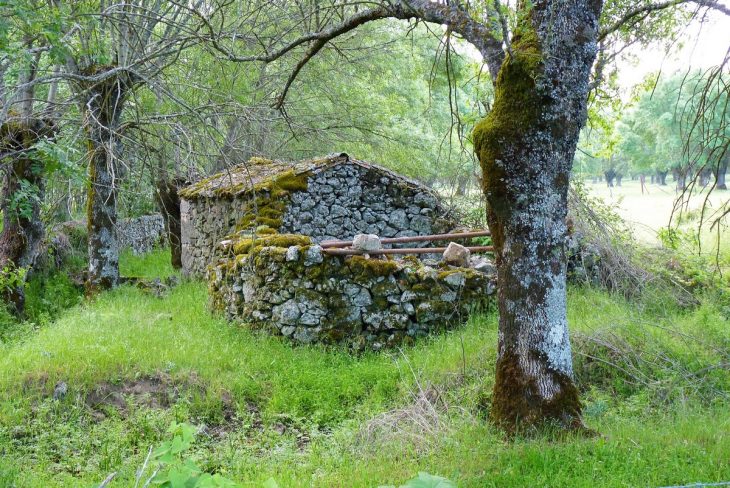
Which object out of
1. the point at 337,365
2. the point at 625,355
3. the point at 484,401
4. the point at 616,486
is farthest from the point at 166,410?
the point at 625,355

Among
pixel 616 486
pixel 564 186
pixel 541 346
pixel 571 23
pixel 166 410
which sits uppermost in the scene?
pixel 571 23

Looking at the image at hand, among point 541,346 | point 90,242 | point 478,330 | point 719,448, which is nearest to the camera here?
point 719,448

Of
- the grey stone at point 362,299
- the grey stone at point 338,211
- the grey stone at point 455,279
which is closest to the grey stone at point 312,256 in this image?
the grey stone at point 362,299

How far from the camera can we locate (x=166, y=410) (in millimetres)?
6293

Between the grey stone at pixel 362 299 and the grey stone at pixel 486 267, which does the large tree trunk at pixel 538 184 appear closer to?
the grey stone at pixel 362 299

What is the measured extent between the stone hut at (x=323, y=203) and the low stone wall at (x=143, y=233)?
207 inches

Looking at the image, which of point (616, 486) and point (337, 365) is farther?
point (337, 365)

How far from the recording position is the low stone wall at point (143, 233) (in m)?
16.9

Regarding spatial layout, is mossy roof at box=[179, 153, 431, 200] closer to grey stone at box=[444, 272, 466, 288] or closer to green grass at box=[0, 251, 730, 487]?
green grass at box=[0, 251, 730, 487]

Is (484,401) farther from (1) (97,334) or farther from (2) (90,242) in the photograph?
(2) (90,242)

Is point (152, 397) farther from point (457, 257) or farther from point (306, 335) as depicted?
point (457, 257)

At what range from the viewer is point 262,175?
466 inches

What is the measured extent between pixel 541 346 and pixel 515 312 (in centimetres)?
32

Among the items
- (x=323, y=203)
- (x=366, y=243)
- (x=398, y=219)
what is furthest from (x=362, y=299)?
(x=398, y=219)
